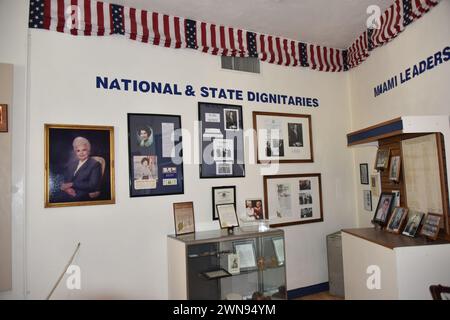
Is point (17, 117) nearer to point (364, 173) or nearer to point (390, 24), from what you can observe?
point (390, 24)

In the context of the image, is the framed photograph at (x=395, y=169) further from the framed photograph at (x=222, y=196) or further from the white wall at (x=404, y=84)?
the framed photograph at (x=222, y=196)

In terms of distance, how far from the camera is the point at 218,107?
12.6ft

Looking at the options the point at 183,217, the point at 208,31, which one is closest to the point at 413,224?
the point at 183,217

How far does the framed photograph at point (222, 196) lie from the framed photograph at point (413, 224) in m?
1.80

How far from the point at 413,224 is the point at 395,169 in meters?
0.64

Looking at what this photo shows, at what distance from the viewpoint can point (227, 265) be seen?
10.9 ft

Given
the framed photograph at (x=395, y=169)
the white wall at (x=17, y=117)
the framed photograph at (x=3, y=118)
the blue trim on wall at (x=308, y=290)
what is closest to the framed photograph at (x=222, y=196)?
the blue trim on wall at (x=308, y=290)

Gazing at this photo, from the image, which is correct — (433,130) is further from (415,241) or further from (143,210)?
(143,210)

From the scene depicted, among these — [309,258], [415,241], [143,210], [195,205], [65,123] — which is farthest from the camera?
[309,258]

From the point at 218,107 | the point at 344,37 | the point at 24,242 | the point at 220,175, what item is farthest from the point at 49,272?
the point at 344,37

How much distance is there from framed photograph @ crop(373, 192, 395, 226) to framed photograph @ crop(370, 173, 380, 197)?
45 cm

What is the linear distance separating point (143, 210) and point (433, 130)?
2.84 metres

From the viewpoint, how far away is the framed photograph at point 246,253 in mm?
3387

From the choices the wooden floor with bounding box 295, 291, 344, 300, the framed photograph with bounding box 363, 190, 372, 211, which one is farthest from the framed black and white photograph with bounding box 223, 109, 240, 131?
the wooden floor with bounding box 295, 291, 344, 300
